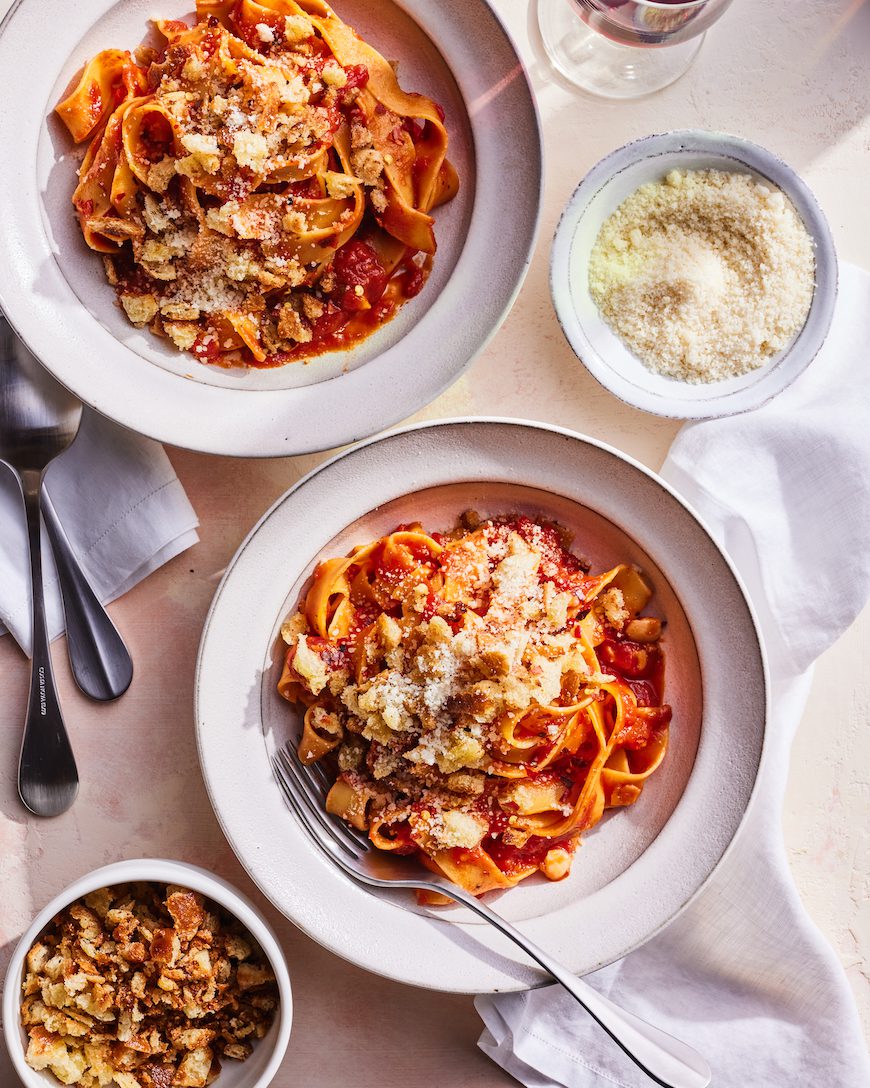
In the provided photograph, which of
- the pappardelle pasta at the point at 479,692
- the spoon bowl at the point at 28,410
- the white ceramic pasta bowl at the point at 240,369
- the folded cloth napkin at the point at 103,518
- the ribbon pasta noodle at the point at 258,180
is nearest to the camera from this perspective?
the pappardelle pasta at the point at 479,692

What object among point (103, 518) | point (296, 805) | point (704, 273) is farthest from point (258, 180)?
point (296, 805)

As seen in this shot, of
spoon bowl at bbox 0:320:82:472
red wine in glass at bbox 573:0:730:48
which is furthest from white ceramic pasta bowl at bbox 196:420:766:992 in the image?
red wine in glass at bbox 573:0:730:48

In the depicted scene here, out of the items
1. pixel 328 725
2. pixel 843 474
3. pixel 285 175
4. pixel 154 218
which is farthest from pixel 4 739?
pixel 843 474

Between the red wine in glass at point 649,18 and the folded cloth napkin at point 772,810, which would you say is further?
the folded cloth napkin at point 772,810

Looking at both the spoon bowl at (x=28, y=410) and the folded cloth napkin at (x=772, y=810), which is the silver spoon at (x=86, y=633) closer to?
the spoon bowl at (x=28, y=410)

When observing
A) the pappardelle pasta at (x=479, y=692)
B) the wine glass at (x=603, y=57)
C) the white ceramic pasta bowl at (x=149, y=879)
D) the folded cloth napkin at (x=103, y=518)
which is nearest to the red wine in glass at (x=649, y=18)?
the wine glass at (x=603, y=57)

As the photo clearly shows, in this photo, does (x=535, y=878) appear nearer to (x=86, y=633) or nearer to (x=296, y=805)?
(x=296, y=805)

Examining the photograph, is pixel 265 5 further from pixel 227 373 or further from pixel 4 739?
pixel 4 739

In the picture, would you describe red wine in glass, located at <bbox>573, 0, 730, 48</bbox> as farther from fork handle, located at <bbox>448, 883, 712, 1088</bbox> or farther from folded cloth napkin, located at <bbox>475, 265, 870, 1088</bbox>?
fork handle, located at <bbox>448, 883, 712, 1088</bbox>
